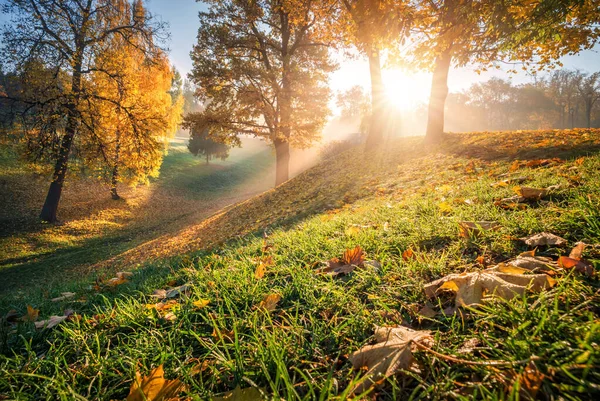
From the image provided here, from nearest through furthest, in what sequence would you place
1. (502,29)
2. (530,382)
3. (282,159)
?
(530,382)
(502,29)
(282,159)

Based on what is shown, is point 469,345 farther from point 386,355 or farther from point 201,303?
point 201,303

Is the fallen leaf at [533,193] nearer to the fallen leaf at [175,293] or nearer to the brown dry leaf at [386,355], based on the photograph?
the brown dry leaf at [386,355]

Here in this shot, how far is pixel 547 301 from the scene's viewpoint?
0.92 meters

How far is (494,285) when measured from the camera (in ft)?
3.40

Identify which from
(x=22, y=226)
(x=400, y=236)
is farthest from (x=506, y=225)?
(x=22, y=226)

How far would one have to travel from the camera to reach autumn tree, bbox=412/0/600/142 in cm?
459

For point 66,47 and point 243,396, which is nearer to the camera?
point 243,396

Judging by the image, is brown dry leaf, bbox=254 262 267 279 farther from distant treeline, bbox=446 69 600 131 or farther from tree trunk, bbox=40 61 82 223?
distant treeline, bbox=446 69 600 131

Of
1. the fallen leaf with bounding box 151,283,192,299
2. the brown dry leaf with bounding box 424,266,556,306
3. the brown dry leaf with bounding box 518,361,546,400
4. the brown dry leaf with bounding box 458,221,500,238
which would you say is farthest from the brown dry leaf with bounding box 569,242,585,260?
the fallen leaf with bounding box 151,283,192,299

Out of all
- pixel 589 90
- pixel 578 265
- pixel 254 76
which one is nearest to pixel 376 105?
pixel 254 76

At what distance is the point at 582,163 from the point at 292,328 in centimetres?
369

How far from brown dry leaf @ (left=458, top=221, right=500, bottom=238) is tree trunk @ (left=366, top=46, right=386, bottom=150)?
32.2ft

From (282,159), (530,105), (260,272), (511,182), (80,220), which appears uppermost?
(530,105)

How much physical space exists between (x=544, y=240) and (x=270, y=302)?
4.86 ft
